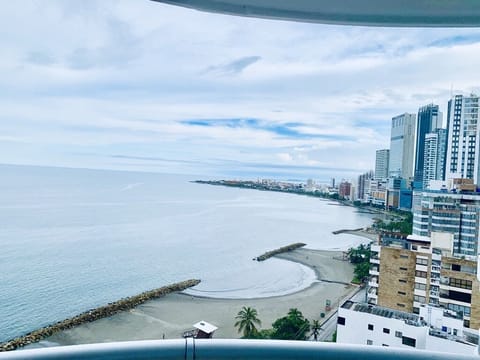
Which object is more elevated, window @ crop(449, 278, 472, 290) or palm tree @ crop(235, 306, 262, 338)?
window @ crop(449, 278, 472, 290)

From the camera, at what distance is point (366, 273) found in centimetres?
751

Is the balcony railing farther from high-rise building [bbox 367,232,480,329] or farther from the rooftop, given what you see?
high-rise building [bbox 367,232,480,329]

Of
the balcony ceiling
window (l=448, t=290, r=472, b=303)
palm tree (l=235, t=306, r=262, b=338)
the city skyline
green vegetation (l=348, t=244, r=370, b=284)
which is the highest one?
the city skyline

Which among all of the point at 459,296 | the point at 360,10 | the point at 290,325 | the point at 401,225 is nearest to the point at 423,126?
the point at 360,10

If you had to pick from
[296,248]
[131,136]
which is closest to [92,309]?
[131,136]

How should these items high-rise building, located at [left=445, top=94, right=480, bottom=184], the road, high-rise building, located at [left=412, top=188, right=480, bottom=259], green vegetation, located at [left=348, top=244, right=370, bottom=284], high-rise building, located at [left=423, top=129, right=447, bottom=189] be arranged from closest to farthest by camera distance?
high-rise building, located at [left=445, top=94, right=480, bottom=184] < high-rise building, located at [left=423, top=129, right=447, bottom=189] < high-rise building, located at [left=412, top=188, right=480, bottom=259] < the road < green vegetation, located at [left=348, top=244, right=370, bottom=284]

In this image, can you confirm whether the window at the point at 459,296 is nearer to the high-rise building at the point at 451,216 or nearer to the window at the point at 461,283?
the window at the point at 461,283

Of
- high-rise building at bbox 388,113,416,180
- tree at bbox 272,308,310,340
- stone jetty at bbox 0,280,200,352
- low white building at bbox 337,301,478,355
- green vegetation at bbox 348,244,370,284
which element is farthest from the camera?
green vegetation at bbox 348,244,370,284

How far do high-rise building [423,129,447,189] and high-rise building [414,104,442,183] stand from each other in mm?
30

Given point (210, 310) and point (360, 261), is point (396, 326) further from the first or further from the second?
point (360, 261)

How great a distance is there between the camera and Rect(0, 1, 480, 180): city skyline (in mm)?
1330

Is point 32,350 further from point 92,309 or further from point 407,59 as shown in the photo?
point 92,309

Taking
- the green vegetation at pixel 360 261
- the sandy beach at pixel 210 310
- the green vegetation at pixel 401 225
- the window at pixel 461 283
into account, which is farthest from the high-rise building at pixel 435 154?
the green vegetation at pixel 360 261

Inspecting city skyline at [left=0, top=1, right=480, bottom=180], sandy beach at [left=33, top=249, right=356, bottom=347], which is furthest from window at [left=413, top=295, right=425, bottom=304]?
city skyline at [left=0, top=1, right=480, bottom=180]
